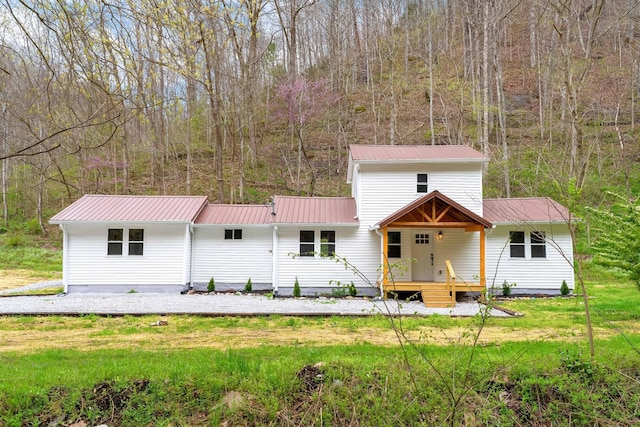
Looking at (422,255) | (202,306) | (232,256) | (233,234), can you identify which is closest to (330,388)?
(202,306)

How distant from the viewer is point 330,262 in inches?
602

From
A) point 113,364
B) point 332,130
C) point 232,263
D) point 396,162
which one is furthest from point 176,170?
point 113,364

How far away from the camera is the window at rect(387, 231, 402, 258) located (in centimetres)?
1546

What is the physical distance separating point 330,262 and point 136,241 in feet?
24.0

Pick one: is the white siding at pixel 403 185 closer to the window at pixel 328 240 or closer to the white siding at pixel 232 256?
the window at pixel 328 240

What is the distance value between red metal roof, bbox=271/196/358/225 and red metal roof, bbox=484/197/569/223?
17.1 ft

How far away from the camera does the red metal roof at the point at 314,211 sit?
50.1 ft

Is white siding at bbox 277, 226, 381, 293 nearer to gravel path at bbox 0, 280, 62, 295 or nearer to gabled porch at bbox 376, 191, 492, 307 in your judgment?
gabled porch at bbox 376, 191, 492, 307

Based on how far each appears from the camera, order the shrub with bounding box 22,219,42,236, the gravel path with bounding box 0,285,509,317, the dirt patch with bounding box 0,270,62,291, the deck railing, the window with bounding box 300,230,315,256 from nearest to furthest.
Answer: the gravel path with bounding box 0,285,509,317 < the deck railing < the window with bounding box 300,230,315,256 < the dirt patch with bounding box 0,270,62,291 < the shrub with bounding box 22,219,42,236

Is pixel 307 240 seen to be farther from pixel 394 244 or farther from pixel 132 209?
pixel 132 209

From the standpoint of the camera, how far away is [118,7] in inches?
144

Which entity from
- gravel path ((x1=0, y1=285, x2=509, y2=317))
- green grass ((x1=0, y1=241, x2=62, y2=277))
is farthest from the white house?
green grass ((x1=0, y1=241, x2=62, y2=277))

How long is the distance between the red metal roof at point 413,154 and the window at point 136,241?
335 inches

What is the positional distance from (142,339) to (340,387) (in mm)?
4686
